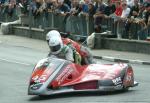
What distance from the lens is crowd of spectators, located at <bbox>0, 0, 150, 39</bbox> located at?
84.1 feet

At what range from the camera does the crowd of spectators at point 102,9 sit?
25.6 meters

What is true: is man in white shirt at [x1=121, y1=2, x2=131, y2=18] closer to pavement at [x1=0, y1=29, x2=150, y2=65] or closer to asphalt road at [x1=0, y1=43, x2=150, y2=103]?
pavement at [x1=0, y1=29, x2=150, y2=65]

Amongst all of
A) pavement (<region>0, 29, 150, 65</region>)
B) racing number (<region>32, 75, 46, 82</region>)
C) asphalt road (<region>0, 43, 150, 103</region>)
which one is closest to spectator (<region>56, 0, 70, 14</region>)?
pavement (<region>0, 29, 150, 65</region>)

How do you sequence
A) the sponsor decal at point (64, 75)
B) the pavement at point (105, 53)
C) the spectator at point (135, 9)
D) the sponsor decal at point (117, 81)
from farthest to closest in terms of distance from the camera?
the spectator at point (135, 9) < the pavement at point (105, 53) < the sponsor decal at point (117, 81) < the sponsor decal at point (64, 75)

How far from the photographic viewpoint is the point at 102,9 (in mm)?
27703

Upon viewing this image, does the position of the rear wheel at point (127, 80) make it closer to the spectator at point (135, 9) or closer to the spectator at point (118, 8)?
the spectator at point (135, 9)

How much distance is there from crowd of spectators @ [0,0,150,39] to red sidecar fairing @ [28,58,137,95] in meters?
10.3

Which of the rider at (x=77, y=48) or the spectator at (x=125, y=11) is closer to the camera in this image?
the rider at (x=77, y=48)

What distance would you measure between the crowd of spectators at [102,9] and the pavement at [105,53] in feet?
3.73

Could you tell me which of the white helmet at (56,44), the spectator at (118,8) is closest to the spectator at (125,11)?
the spectator at (118,8)

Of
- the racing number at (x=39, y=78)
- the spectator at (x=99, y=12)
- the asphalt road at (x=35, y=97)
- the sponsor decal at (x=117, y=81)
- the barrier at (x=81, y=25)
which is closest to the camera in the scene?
the asphalt road at (x=35, y=97)

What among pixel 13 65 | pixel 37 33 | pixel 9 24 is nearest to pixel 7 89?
pixel 13 65

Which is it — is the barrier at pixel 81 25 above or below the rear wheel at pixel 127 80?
below

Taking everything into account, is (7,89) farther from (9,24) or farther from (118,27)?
(9,24)
